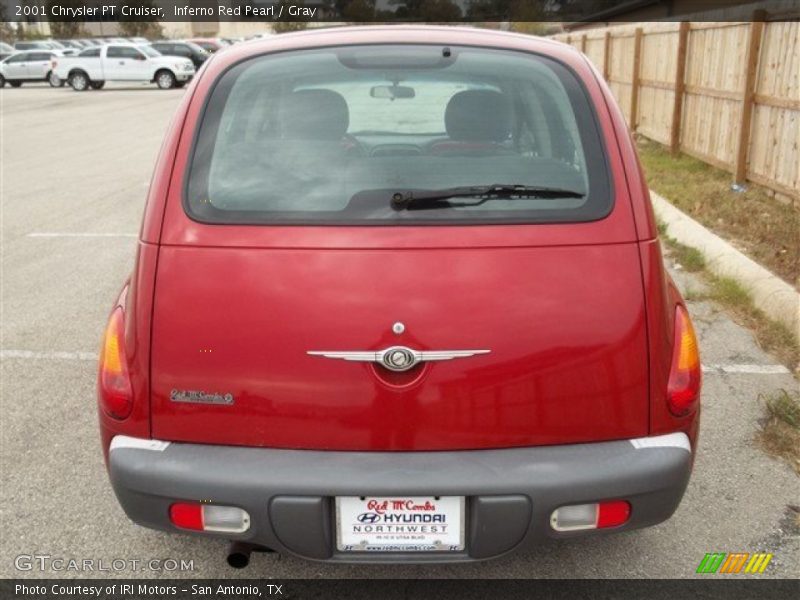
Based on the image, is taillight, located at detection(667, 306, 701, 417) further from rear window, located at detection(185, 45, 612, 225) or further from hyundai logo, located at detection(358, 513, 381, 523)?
hyundai logo, located at detection(358, 513, 381, 523)

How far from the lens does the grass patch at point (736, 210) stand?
5977 mm

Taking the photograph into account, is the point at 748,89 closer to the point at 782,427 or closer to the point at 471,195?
the point at 782,427

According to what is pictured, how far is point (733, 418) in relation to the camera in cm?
375

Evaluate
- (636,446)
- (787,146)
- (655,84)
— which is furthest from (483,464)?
(655,84)

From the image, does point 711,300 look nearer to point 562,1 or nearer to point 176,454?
point 176,454

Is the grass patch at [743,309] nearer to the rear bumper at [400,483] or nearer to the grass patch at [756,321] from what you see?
the grass patch at [756,321]

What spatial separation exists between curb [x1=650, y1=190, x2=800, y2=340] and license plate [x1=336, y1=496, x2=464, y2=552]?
3251mm

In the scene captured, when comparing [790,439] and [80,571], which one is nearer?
[80,571]

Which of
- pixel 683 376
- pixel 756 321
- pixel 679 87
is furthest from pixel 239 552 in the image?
pixel 679 87

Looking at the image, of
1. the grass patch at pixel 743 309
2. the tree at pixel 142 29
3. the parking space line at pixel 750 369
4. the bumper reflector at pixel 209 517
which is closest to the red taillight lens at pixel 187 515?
the bumper reflector at pixel 209 517

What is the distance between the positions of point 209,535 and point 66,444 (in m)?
1.61

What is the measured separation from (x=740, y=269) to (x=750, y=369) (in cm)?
158

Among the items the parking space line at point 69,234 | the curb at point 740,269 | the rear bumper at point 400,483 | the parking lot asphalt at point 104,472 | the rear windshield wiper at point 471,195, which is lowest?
the parking lot asphalt at point 104,472

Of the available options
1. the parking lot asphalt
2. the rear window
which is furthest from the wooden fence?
the rear window
